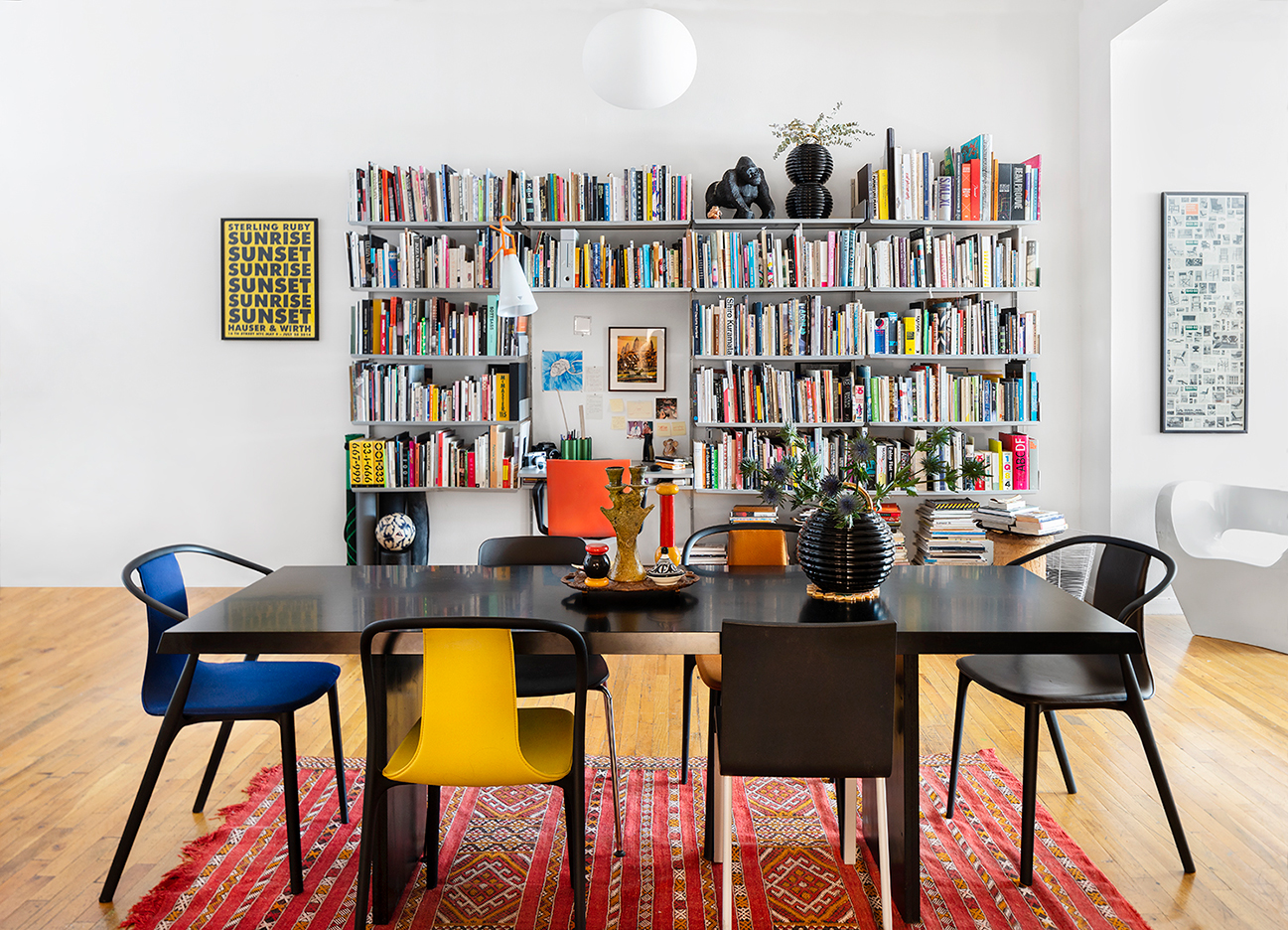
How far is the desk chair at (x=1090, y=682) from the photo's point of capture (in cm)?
217

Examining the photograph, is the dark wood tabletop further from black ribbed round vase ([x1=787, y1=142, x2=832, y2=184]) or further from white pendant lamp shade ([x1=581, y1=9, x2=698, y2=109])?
black ribbed round vase ([x1=787, y1=142, x2=832, y2=184])

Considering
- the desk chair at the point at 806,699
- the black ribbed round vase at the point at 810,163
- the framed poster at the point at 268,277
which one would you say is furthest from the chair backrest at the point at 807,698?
the framed poster at the point at 268,277

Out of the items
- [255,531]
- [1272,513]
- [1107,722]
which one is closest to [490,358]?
[255,531]

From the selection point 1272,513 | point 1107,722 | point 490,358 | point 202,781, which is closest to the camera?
point 202,781

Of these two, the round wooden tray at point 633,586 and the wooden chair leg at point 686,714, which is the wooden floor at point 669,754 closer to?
the wooden chair leg at point 686,714

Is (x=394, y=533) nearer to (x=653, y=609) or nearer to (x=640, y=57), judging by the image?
(x=640, y=57)

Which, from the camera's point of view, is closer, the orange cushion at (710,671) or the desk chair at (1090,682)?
the desk chair at (1090,682)

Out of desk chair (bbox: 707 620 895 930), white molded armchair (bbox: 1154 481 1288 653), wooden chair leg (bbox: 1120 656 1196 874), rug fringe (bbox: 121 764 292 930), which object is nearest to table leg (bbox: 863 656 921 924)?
desk chair (bbox: 707 620 895 930)

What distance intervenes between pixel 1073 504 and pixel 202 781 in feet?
15.3

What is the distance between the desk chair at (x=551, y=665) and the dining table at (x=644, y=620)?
19cm

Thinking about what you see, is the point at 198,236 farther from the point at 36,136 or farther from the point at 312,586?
the point at 312,586

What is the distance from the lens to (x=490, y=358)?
493cm

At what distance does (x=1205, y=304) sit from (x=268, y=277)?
529 cm

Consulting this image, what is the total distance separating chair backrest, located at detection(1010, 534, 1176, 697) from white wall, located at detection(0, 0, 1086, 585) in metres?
2.76
